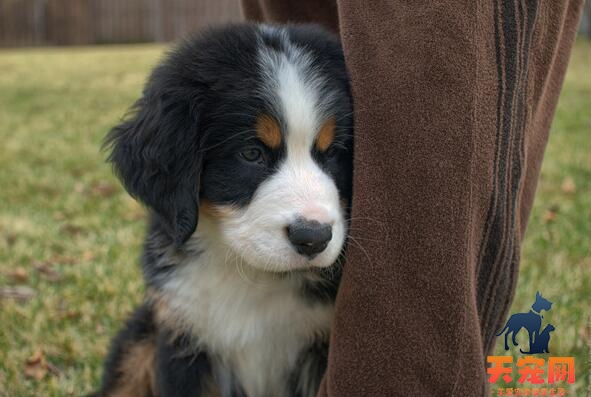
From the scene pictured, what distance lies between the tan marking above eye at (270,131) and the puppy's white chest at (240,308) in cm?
48

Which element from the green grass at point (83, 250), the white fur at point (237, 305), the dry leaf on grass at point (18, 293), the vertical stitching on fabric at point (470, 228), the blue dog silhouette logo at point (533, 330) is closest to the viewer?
the vertical stitching on fabric at point (470, 228)

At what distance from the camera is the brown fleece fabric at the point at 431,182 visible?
1.89 meters

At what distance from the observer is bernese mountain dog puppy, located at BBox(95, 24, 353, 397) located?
210 centimetres

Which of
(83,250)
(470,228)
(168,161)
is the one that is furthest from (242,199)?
(83,250)

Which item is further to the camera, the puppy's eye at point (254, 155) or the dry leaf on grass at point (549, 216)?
the dry leaf on grass at point (549, 216)

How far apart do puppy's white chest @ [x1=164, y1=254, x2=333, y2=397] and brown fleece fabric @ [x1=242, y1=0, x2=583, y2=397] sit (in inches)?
13.8

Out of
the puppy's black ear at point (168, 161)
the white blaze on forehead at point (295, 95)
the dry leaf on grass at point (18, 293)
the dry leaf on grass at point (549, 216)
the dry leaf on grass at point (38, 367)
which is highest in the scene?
the white blaze on forehead at point (295, 95)

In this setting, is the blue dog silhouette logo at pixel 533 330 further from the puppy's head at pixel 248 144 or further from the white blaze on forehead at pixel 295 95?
the white blaze on forehead at pixel 295 95

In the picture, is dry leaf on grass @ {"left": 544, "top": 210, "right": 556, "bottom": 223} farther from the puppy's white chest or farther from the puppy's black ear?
the puppy's black ear

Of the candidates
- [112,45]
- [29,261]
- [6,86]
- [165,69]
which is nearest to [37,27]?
[112,45]

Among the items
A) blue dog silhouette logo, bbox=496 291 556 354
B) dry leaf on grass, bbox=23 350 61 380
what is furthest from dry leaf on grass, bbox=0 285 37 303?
blue dog silhouette logo, bbox=496 291 556 354

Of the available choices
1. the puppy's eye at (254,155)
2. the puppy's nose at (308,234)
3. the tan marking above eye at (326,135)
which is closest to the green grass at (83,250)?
the puppy's eye at (254,155)

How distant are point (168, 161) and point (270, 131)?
0.32 meters

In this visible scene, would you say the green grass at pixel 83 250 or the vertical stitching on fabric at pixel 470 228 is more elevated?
the vertical stitching on fabric at pixel 470 228
